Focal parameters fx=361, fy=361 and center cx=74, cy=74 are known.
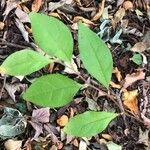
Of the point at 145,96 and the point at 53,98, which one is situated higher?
the point at 53,98

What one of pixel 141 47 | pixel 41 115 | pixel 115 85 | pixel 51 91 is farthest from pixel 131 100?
pixel 51 91

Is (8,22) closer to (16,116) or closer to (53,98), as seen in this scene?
(16,116)

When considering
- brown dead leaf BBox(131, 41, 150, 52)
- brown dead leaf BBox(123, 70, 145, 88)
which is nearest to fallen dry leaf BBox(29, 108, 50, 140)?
brown dead leaf BBox(123, 70, 145, 88)

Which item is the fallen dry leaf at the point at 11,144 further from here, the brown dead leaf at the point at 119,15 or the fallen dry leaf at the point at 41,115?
the brown dead leaf at the point at 119,15

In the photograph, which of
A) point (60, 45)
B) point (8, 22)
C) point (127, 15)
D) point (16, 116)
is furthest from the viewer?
point (127, 15)

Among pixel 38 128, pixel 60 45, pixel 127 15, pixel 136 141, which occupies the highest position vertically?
pixel 60 45

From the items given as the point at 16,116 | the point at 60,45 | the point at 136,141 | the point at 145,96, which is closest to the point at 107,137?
the point at 136,141

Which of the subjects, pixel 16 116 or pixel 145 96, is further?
pixel 145 96
